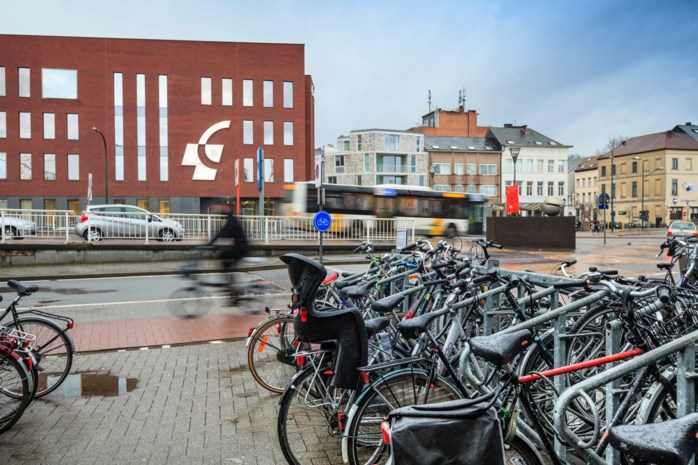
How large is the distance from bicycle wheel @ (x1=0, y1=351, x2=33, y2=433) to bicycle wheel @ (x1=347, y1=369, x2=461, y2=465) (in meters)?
2.73

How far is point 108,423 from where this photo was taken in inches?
183

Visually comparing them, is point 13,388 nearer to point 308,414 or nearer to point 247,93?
point 308,414

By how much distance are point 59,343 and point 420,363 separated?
12.4 feet

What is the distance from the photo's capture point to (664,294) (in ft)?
11.5

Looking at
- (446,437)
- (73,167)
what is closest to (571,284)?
(446,437)

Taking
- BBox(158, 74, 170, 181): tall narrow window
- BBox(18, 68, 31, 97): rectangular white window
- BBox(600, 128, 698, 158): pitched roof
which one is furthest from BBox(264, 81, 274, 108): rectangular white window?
BBox(600, 128, 698, 158): pitched roof

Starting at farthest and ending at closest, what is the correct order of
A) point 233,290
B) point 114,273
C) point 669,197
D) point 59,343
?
point 669,197 < point 114,273 < point 233,290 < point 59,343

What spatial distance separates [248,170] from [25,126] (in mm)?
18575

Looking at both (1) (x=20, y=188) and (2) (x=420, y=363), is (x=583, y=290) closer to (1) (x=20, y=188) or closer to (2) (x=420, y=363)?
(2) (x=420, y=363)

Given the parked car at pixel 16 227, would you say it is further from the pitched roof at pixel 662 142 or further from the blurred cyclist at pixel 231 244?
the pitched roof at pixel 662 142

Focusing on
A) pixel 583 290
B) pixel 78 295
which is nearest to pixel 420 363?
pixel 583 290

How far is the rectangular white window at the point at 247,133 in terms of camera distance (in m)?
51.2

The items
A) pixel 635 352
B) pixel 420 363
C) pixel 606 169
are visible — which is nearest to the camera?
pixel 635 352

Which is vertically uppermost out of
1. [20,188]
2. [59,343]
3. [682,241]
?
[20,188]
